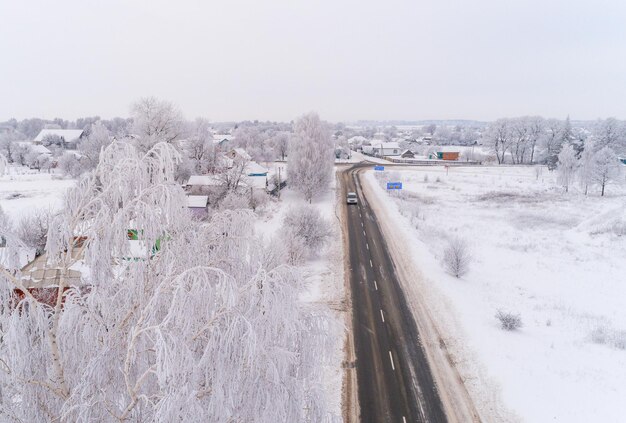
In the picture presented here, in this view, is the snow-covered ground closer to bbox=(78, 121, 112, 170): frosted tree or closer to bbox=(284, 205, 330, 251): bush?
bbox=(284, 205, 330, 251): bush

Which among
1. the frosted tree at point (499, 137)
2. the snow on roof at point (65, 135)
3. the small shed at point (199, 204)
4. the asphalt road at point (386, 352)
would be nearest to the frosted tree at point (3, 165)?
the asphalt road at point (386, 352)

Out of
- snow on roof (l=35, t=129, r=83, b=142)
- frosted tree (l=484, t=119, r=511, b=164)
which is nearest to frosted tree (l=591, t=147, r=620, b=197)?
frosted tree (l=484, t=119, r=511, b=164)

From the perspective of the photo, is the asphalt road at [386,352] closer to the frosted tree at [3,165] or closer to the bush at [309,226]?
the bush at [309,226]

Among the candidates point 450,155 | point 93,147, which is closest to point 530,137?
point 450,155

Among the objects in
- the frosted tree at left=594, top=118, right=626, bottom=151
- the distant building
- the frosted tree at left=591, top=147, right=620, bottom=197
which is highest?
the frosted tree at left=594, top=118, right=626, bottom=151

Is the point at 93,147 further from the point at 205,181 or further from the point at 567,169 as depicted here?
the point at 567,169

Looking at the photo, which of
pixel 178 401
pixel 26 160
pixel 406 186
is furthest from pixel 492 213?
pixel 26 160

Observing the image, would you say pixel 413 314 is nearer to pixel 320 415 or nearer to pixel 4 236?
pixel 320 415
